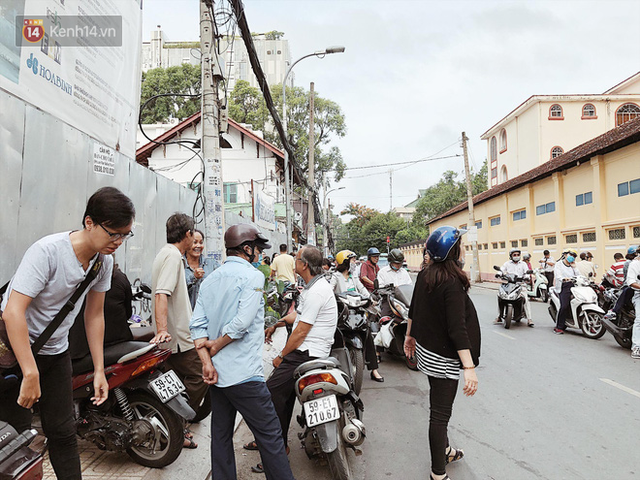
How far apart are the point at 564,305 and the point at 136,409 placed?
28.0 feet

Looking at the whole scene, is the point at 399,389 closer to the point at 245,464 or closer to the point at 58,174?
the point at 245,464

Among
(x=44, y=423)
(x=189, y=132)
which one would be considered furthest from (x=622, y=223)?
(x=189, y=132)

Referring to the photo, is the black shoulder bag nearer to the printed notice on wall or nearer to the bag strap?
the bag strap

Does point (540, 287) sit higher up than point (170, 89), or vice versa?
point (170, 89)

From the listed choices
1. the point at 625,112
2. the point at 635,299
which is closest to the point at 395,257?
the point at 635,299

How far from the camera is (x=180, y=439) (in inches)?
125

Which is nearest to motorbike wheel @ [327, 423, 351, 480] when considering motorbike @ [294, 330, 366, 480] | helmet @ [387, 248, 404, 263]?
motorbike @ [294, 330, 366, 480]

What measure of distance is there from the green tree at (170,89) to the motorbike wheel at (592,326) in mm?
28617

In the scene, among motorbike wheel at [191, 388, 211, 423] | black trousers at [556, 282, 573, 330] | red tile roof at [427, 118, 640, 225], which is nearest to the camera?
motorbike wheel at [191, 388, 211, 423]

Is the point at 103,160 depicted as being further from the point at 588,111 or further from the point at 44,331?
the point at 588,111

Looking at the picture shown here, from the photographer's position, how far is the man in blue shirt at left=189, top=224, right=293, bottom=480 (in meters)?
2.58

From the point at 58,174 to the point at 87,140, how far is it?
25.9 inches

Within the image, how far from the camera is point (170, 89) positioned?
32.0 meters

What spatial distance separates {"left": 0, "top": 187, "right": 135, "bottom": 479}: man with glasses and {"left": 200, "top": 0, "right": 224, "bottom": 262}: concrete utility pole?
9.23ft
